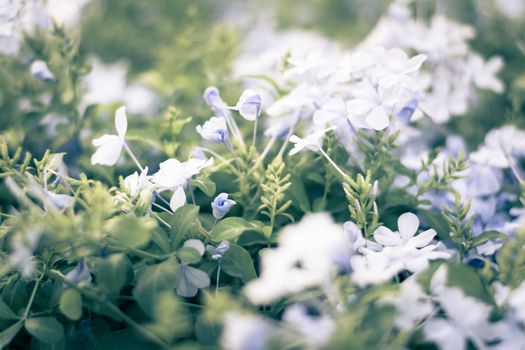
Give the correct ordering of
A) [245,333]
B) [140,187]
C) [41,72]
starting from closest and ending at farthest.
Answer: [245,333]
[140,187]
[41,72]

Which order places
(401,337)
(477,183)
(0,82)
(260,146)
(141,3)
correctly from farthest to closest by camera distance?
(141,3) < (0,82) < (260,146) < (477,183) < (401,337)

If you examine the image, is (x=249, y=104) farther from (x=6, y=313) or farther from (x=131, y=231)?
(x=6, y=313)

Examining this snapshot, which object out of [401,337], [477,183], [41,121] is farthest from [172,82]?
[401,337]

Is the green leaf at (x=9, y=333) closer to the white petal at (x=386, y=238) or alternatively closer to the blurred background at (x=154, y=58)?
the blurred background at (x=154, y=58)

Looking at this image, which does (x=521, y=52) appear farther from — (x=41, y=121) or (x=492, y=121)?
(x=41, y=121)

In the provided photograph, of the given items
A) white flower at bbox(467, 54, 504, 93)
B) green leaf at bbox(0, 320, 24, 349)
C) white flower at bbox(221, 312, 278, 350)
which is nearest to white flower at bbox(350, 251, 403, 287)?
white flower at bbox(221, 312, 278, 350)

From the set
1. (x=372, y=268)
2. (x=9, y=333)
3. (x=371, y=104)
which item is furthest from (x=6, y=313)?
(x=371, y=104)
